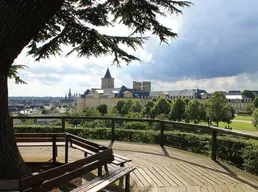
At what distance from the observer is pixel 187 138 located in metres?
8.57

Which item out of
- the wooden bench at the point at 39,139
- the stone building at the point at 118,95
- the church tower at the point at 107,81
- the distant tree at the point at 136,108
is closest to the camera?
the wooden bench at the point at 39,139

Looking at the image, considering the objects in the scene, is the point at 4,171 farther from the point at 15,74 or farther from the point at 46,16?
the point at 15,74

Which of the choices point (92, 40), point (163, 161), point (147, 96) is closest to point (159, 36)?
point (92, 40)

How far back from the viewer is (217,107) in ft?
135

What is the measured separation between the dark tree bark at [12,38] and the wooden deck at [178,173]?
2008 millimetres

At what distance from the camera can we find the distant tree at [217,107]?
40906mm

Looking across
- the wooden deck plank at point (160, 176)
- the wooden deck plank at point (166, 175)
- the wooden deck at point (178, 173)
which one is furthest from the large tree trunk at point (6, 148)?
the wooden deck plank at point (166, 175)

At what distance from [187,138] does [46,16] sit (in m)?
7.03

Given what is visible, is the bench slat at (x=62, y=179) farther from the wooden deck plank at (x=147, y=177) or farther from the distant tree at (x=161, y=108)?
the distant tree at (x=161, y=108)

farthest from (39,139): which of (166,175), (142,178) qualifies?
(166,175)

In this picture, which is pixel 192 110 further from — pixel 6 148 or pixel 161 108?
pixel 6 148

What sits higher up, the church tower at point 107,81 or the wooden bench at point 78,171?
the church tower at point 107,81

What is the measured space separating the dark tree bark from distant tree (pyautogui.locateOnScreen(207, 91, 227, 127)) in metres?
41.3

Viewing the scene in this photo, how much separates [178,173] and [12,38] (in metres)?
3.93
